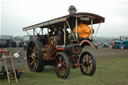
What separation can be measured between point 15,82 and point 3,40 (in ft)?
56.1

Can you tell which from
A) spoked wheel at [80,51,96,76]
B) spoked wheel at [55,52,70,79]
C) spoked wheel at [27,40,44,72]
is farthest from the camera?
spoked wheel at [27,40,44,72]

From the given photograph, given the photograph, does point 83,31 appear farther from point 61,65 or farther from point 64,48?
point 61,65

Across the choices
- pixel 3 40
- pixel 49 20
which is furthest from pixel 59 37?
pixel 3 40

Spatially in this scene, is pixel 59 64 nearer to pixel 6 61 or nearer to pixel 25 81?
pixel 25 81

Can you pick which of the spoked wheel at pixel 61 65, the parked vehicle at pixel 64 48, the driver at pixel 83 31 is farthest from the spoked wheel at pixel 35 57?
the driver at pixel 83 31

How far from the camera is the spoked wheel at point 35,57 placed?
863 centimetres

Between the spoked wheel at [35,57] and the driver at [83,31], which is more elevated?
the driver at [83,31]

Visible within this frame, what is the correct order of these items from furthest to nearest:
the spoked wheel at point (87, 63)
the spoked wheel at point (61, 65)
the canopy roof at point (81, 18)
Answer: the spoked wheel at point (87, 63) → the canopy roof at point (81, 18) → the spoked wheel at point (61, 65)

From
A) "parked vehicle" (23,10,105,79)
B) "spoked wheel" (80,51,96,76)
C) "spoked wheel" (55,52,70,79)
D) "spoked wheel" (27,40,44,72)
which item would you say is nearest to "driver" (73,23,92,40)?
"parked vehicle" (23,10,105,79)

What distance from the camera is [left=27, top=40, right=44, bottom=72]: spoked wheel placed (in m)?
8.63

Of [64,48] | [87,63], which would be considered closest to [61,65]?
[64,48]

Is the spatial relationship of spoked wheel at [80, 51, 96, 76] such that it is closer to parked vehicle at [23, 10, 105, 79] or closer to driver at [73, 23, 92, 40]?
parked vehicle at [23, 10, 105, 79]

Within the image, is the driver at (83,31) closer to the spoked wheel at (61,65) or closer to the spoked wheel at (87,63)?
the spoked wheel at (87,63)

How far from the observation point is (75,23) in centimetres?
782
